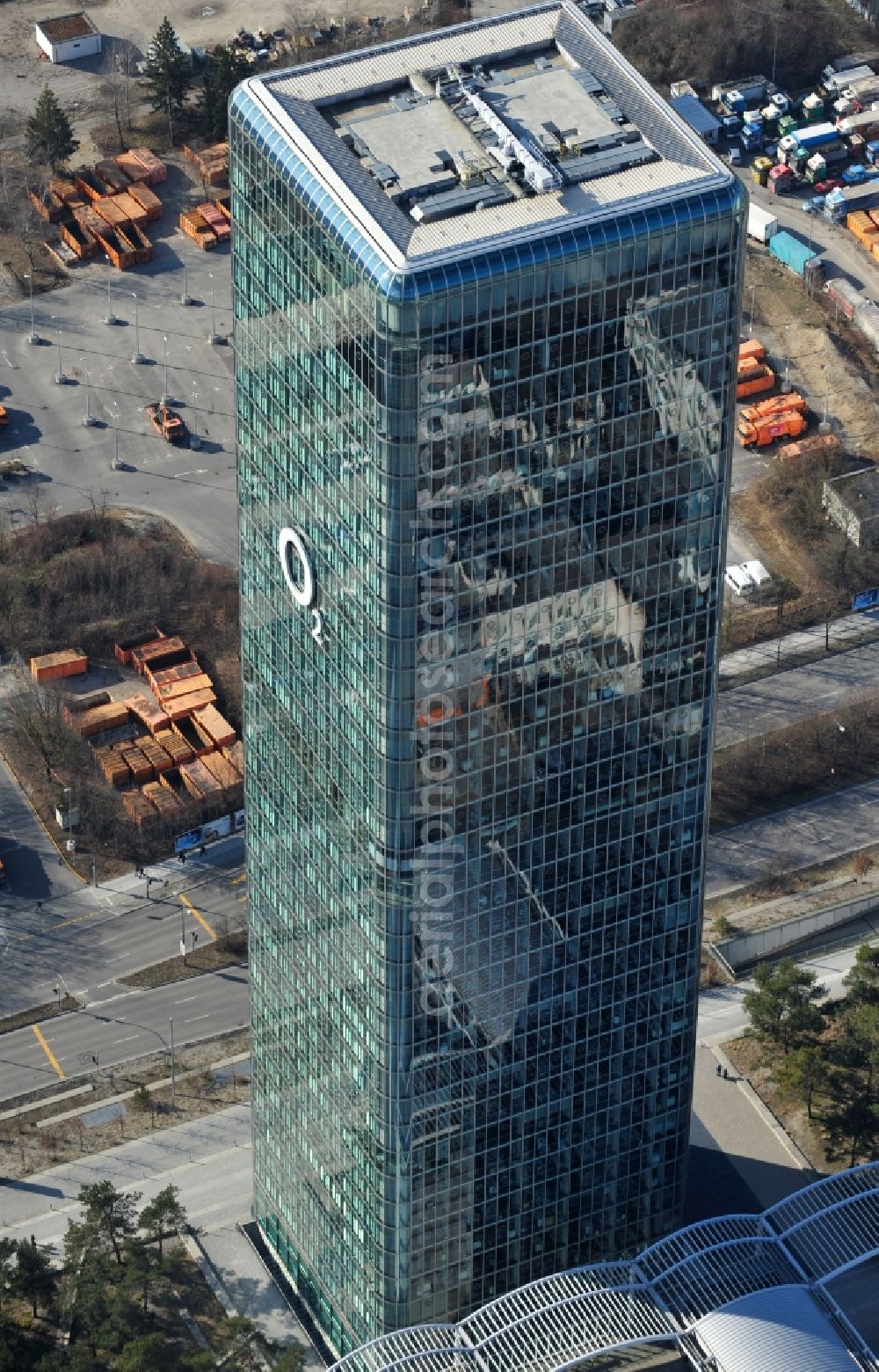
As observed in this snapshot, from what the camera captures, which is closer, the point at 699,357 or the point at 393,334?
the point at 393,334

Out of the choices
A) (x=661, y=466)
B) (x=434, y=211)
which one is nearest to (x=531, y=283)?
(x=434, y=211)

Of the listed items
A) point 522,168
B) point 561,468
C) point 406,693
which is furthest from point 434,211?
point 406,693

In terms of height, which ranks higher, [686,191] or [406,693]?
[686,191]

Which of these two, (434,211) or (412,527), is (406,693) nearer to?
(412,527)

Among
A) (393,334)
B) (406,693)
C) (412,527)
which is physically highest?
(393,334)

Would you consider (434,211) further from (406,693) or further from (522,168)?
(406,693)

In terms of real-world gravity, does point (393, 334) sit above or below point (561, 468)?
above
